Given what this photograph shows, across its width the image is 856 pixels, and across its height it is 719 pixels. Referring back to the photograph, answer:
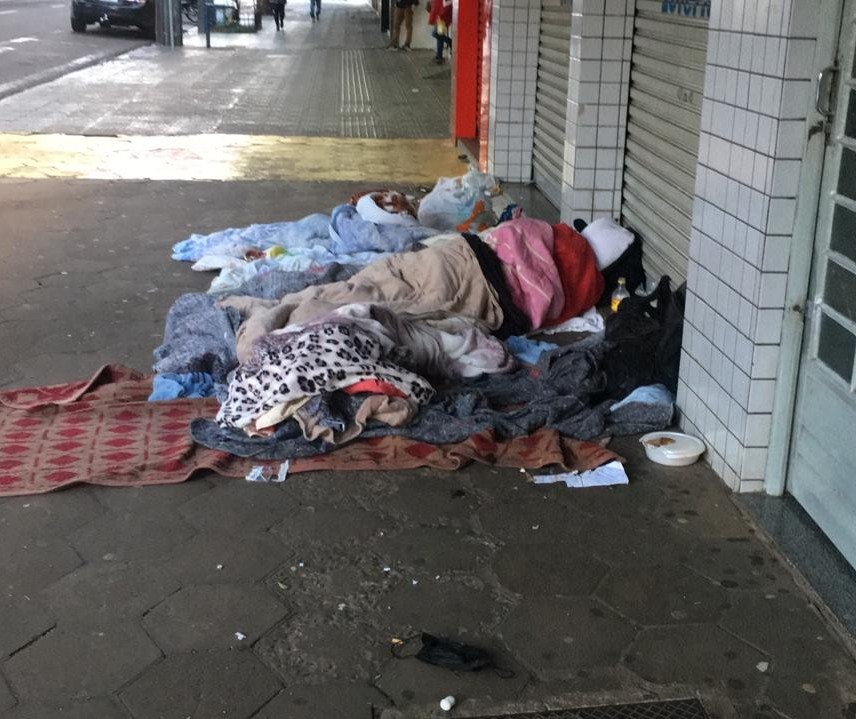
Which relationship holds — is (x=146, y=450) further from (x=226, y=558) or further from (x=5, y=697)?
(x=5, y=697)

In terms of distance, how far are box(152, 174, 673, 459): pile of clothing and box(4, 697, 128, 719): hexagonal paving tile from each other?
1.45m

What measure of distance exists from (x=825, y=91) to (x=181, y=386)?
2861mm

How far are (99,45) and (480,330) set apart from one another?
66.9ft

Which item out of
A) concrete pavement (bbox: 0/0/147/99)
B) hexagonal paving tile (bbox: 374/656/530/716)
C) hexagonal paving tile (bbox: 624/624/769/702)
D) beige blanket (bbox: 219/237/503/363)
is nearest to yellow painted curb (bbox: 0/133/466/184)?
beige blanket (bbox: 219/237/503/363)

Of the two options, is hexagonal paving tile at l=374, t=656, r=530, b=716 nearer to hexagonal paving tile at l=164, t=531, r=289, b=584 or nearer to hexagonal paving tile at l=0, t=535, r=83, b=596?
hexagonal paving tile at l=164, t=531, r=289, b=584

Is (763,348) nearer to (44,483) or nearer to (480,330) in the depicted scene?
(480,330)

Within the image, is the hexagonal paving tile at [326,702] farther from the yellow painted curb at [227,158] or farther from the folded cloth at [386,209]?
the yellow painted curb at [227,158]

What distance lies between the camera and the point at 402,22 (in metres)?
24.3

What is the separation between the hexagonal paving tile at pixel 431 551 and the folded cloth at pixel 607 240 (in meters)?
2.57

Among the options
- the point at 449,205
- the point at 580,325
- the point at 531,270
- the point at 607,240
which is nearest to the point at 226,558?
the point at 531,270

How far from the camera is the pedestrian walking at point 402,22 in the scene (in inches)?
930

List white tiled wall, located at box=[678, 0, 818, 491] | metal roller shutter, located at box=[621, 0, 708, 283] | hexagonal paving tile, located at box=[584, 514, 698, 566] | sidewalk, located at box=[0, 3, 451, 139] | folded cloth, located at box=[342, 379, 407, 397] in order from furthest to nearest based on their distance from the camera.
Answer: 1. sidewalk, located at box=[0, 3, 451, 139]
2. metal roller shutter, located at box=[621, 0, 708, 283]
3. folded cloth, located at box=[342, 379, 407, 397]
4. hexagonal paving tile, located at box=[584, 514, 698, 566]
5. white tiled wall, located at box=[678, 0, 818, 491]

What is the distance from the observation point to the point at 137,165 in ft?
33.1

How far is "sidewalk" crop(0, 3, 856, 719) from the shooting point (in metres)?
2.84
